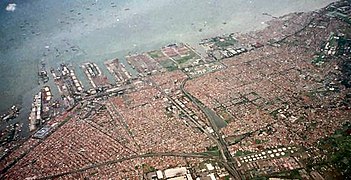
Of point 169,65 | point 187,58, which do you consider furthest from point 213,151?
point 187,58

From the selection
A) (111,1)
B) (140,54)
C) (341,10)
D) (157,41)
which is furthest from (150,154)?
(111,1)

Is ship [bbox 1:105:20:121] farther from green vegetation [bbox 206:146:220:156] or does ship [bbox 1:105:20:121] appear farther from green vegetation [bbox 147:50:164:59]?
green vegetation [bbox 206:146:220:156]

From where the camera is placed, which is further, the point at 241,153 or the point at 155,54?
the point at 155,54

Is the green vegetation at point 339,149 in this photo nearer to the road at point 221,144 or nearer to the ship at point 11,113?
the road at point 221,144

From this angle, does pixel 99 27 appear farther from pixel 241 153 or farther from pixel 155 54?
pixel 241 153

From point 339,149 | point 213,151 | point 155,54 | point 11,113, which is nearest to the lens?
point 339,149

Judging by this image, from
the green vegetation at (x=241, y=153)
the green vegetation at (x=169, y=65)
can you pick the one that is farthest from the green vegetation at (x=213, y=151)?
the green vegetation at (x=169, y=65)

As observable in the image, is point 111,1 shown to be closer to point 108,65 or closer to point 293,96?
point 108,65

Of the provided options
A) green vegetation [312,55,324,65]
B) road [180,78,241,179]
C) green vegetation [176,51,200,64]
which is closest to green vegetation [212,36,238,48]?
green vegetation [176,51,200,64]

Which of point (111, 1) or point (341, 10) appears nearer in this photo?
point (341, 10)
